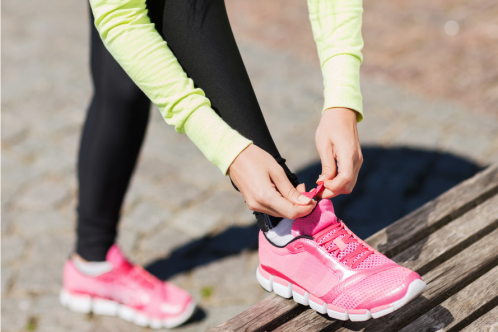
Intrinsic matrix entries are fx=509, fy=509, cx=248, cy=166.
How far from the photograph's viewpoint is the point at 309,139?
3.05m

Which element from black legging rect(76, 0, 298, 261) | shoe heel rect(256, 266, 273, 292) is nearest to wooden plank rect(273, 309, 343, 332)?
shoe heel rect(256, 266, 273, 292)

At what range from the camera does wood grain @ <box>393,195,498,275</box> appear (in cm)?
142

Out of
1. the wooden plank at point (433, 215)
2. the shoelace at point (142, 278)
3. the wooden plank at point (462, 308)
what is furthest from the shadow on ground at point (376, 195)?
the wooden plank at point (462, 308)

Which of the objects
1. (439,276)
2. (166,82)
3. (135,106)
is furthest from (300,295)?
(135,106)

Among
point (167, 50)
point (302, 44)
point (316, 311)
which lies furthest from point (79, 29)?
point (316, 311)

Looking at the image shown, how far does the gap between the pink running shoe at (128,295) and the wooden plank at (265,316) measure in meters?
0.71

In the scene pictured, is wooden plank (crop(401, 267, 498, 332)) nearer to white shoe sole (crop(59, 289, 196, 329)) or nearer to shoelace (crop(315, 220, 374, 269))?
shoelace (crop(315, 220, 374, 269))

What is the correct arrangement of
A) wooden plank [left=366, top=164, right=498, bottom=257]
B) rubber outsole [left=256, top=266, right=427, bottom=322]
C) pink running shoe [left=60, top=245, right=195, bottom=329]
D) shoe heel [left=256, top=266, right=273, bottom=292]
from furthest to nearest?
1. pink running shoe [left=60, top=245, right=195, bottom=329]
2. wooden plank [left=366, top=164, right=498, bottom=257]
3. shoe heel [left=256, top=266, right=273, bottom=292]
4. rubber outsole [left=256, top=266, right=427, bottom=322]

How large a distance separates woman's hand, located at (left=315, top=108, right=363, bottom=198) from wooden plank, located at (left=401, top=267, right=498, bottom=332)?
370 millimetres

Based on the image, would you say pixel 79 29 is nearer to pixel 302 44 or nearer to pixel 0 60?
pixel 0 60

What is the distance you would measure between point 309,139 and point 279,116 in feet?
1.11

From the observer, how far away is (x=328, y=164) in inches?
48.5

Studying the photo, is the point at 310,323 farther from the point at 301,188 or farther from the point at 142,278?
the point at 142,278

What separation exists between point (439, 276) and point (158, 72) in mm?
900
